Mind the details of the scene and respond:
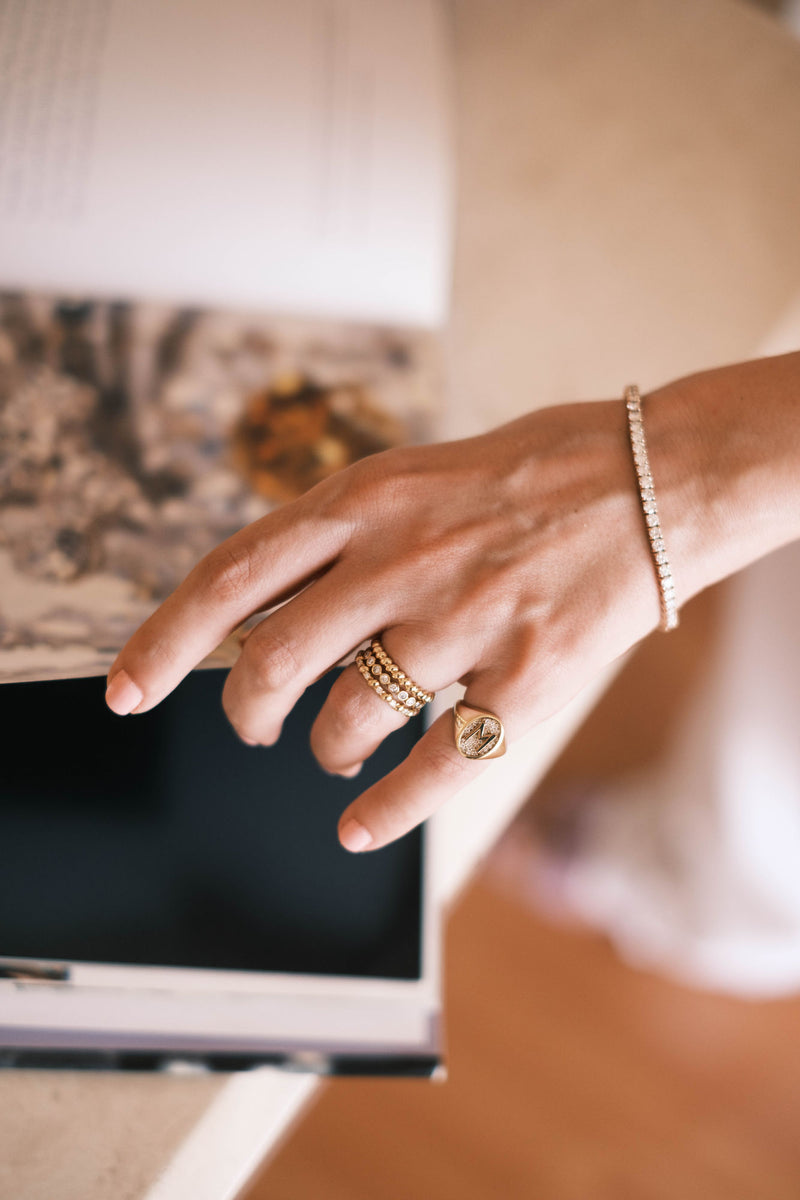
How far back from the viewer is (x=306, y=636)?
16.1 inches

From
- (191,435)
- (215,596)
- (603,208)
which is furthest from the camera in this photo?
(603,208)

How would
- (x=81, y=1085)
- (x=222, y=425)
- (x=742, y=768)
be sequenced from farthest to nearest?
(x=742, y=768), (x=222, y=425), (x=81, y=1085)

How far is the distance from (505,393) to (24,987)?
0.48 m

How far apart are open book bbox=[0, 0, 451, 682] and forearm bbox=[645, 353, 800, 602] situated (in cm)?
18

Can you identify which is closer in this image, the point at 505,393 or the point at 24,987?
the point at 24,987

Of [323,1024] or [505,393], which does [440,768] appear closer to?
[323,1024]

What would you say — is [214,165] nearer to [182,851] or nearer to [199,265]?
[199,265]

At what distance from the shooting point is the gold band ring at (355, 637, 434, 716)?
0.42 metres

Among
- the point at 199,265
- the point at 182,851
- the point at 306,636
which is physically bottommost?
the point at 182,851

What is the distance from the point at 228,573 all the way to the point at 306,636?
5 centimetres

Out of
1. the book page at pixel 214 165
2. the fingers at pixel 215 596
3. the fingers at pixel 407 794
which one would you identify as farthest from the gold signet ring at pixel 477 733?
the book page at pixel 214 165

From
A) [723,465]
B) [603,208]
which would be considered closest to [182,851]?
[723,465]


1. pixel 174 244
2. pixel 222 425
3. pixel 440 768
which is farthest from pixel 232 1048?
pixel 174 244

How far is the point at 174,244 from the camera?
22.8 inches
